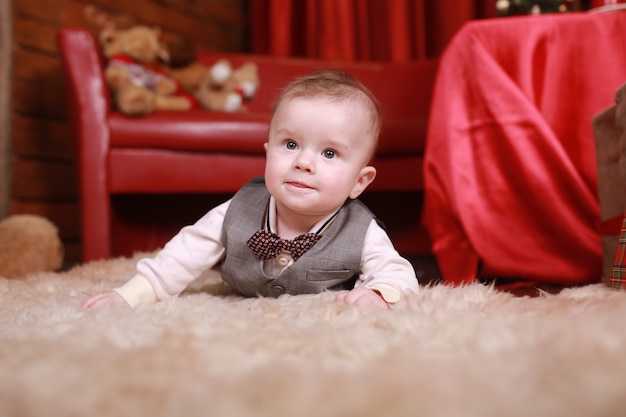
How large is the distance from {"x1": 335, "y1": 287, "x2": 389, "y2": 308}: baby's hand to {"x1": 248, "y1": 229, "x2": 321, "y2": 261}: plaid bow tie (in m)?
0.13

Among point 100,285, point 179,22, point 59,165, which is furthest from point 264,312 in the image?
point 179,22

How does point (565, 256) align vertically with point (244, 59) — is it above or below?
below

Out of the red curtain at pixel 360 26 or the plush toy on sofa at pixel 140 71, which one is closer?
the plush toy on sofa at pixel 140 71

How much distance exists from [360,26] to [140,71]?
1.44 meters

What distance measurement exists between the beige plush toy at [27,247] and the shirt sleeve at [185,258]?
510mm

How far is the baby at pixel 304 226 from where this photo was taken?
87cm

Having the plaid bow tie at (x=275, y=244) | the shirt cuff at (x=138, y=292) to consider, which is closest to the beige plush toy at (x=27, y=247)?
the shirt cuff at (x=138, y=292)

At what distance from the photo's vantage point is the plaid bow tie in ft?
2.95

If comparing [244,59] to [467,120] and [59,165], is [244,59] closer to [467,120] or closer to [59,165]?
[59,165]

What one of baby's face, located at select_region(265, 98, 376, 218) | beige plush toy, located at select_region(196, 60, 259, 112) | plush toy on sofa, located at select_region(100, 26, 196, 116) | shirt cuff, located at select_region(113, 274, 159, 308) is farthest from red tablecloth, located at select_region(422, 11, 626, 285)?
beige plush toy, located at select_region(196, 60, 259, 112)

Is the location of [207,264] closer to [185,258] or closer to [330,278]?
[185,258]

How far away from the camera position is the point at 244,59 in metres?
2.43

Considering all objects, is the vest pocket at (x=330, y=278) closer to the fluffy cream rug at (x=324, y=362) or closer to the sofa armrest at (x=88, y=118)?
the fluffy cream rug at (x=324, y=362)

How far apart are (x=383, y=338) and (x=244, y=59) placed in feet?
6.78
